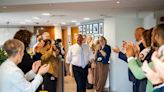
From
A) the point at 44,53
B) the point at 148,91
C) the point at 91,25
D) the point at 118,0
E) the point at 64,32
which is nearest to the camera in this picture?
the point at 148,91

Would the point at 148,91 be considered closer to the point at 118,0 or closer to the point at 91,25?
the point at 118,0

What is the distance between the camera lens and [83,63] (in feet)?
20.5

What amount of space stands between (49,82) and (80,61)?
948 mm

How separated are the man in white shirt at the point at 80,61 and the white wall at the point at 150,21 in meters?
1.69

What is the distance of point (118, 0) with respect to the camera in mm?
4977

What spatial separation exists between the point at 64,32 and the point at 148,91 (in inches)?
592

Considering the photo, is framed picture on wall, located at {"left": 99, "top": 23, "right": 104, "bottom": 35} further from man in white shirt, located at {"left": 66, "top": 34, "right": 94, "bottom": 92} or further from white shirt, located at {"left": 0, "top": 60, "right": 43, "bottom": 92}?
white shirt, located at {"left": 0, "top": 60, "right": 43, "bottom": 92}

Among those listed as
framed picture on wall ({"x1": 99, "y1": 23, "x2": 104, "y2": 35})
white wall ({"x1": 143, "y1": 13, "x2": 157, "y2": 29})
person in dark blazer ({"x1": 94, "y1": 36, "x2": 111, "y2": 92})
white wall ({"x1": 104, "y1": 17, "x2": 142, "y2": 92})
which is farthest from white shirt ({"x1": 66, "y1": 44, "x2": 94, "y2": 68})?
framed picture on wall ({"x1": 99, "y1": 23, "x2": 104, "y2": 35})

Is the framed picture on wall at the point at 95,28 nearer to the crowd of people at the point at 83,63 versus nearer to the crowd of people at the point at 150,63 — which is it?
the crowd of people at the point at 83,63

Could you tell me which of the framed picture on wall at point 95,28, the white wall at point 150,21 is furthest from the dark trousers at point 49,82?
the framed picture on wall at point 95,28

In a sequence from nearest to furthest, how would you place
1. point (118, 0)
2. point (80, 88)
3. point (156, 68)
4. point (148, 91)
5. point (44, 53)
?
1. point (156, 68)
2. point (148, 91)
3. point (118, 0)
4. point (44, 53)
5. point (80, 88)

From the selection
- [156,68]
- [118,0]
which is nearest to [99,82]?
[118,0]

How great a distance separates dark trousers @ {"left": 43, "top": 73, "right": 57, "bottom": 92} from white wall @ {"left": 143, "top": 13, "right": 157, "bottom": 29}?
2730mm

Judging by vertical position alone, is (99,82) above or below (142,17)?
below
